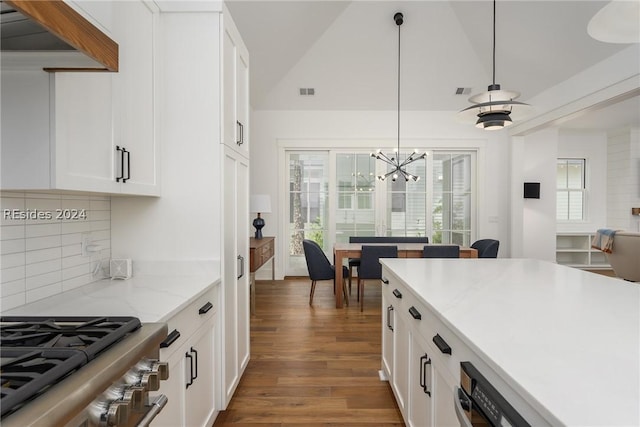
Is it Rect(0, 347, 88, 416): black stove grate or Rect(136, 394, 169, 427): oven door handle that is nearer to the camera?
Rect(0, 347, 88, 416): black stove grate

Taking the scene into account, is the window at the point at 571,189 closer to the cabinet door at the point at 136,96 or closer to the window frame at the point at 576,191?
the window frame at the point at 576,191

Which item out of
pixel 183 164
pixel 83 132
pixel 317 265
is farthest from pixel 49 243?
pixel 317 265

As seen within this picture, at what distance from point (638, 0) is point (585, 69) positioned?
395 centimetres

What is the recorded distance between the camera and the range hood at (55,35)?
2.60ft

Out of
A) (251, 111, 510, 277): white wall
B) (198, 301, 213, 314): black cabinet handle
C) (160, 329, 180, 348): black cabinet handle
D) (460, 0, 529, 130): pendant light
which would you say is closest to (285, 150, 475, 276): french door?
(251, 111, 510, 277): white wall

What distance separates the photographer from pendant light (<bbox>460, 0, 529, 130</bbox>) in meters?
2.08

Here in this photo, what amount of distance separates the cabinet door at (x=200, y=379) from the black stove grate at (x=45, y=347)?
1.69 ft

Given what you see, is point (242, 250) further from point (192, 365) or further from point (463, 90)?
point (463, 90)

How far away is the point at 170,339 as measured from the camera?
50.8 inches

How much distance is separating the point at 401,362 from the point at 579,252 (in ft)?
22.9

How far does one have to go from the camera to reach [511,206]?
5898mm

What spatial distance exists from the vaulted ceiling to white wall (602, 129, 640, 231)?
318cm

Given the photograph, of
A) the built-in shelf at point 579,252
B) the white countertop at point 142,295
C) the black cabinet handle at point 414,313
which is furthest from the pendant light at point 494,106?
the built-in shelf at point 579,252

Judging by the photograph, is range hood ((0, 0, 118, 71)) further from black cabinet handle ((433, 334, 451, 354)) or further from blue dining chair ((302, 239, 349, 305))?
blue dining chair ((302, 239, 349, 305))
